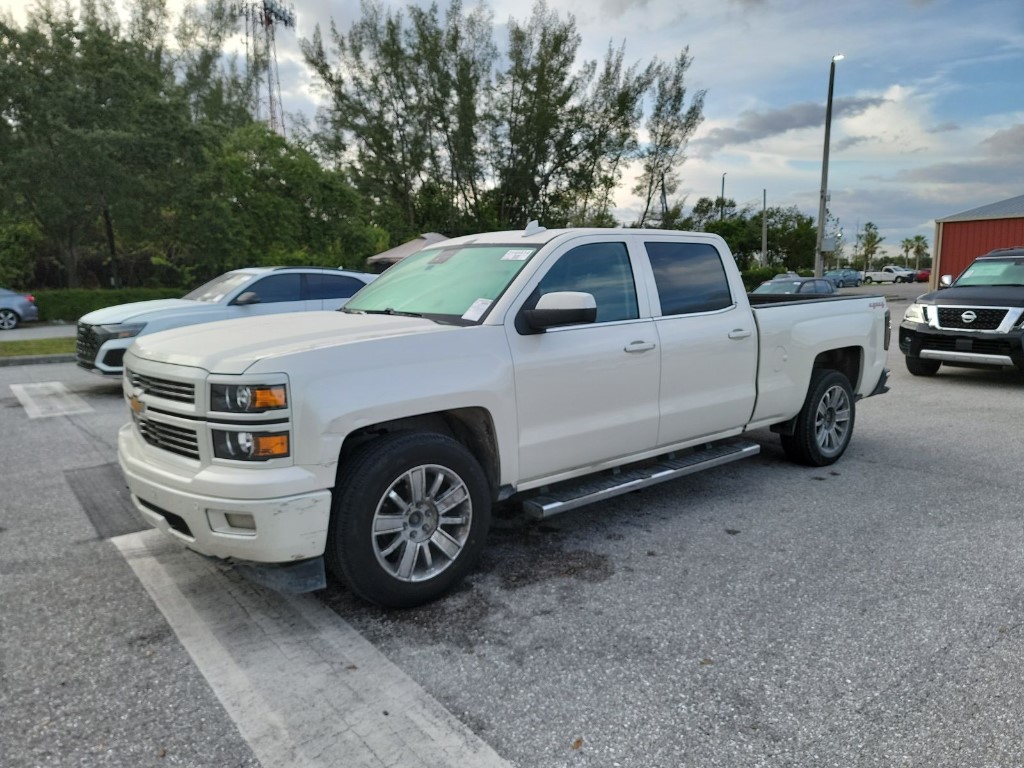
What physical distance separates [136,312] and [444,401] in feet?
25.2

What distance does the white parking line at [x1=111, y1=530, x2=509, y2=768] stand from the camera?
2.54 m

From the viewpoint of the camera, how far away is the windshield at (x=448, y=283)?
414 cm

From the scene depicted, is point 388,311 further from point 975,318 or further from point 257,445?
point 975,318

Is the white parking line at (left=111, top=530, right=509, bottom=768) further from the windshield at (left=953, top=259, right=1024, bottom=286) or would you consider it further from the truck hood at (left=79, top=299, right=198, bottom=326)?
the windshield at (left=953, top=259, right=1024, bottom=286)

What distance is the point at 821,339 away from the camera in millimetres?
5879

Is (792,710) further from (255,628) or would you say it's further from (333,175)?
(333,175)

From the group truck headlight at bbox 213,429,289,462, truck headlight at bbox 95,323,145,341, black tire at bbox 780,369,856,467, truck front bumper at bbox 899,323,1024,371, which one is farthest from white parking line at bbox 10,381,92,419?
truck front bumper at bbox 899,323,1024,371

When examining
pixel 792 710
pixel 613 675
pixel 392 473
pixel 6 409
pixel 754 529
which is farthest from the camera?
pixel 6 409

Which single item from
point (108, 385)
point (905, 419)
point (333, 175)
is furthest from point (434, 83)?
point (905, 419)

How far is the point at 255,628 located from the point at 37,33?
27580 mm

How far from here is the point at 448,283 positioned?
4465mm

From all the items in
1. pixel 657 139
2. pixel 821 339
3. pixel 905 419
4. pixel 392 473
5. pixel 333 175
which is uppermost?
pixel 657 139

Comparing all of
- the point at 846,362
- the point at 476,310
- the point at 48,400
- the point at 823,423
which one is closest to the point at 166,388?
the point at 476,310

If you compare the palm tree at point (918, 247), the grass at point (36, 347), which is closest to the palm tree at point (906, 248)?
the palm tree at point (918, 247)
